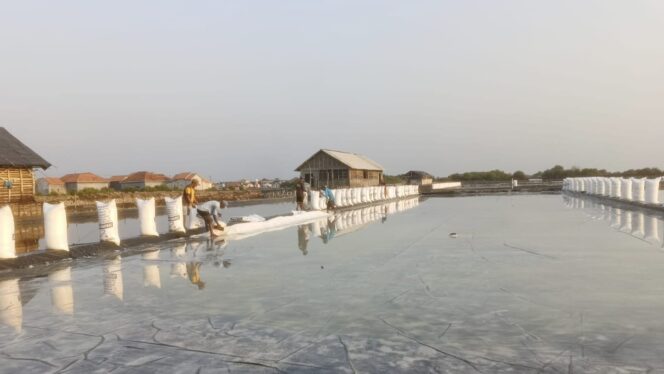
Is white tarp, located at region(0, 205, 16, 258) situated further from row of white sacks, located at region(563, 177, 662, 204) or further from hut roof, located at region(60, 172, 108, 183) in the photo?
hut roof, located at region(60, 172, 108, 183)

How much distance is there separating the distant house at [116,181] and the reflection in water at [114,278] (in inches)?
3710

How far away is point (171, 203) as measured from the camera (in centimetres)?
1659

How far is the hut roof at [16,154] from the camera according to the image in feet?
104

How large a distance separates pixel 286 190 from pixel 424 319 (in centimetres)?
6085

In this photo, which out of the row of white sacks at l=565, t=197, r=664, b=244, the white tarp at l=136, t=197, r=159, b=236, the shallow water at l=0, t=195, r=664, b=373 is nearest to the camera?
the shallow water at l=0, t=195, r=664, b=373

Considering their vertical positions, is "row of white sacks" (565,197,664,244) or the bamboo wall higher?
the bamboo wall

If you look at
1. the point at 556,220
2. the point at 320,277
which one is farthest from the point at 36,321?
the point at 556,220

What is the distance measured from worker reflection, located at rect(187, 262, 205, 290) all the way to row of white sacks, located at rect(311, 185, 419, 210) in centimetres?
1597

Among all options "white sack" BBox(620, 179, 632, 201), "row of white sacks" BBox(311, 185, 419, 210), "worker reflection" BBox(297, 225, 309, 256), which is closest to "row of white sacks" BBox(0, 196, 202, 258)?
"worker reflection" BBox(297, 225, 309, 256)

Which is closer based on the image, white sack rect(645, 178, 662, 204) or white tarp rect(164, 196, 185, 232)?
white tarp rect(164, 196, 185, 232)

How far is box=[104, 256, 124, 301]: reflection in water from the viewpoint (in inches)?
320

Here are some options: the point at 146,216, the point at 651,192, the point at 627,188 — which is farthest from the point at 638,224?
the point at 146,216

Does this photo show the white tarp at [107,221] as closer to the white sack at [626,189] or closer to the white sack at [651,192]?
the white sack at [651,192]

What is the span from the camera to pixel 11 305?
7.43 m
